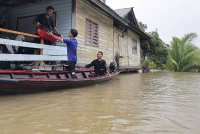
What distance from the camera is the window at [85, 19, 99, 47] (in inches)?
432

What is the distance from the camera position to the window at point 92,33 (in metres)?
11.0

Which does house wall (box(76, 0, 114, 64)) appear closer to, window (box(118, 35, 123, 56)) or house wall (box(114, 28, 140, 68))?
house wall (box(114, 28, 140, 68))

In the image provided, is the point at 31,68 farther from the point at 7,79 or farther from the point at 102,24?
the point at 102,24

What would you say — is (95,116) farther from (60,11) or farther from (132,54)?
(132,54)

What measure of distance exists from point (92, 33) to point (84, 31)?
39.4 inches

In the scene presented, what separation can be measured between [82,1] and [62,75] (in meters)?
4.29

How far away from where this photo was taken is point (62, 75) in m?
7.46

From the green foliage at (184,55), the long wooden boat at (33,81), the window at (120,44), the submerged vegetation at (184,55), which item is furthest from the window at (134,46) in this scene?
the long wooden boat at (33,81)

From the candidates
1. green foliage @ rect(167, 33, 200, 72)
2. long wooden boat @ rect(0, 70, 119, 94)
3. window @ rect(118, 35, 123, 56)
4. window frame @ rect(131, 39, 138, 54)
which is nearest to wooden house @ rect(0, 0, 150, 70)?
long wooden boat @ rect(0, 70, 119, 94)

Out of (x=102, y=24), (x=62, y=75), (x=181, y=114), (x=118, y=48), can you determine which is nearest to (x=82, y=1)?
(x=102, y=24)

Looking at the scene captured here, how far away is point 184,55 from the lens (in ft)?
77.0

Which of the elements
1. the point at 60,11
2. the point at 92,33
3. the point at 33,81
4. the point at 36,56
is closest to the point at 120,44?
the point at 92,33

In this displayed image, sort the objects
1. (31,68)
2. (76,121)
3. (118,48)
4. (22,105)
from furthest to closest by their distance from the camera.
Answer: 1. (118,48)
2. (31,68)
3. (22,105)
4. (76,121)

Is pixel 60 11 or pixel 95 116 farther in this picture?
pixel 60 11
